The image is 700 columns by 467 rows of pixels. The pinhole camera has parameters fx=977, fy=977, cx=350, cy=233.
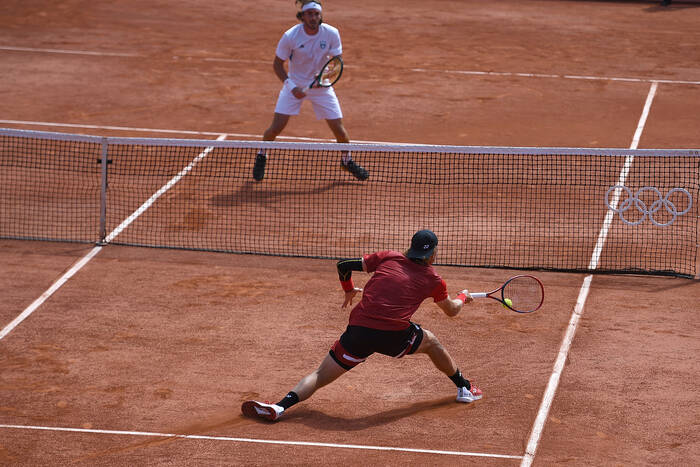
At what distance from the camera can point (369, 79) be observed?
1759cm

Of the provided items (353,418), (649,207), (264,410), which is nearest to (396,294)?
(353,418)

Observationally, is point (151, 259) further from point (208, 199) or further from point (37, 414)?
point (37, 414)

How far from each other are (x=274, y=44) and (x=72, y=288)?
10.9 metres

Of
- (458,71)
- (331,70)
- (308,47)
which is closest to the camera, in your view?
(308,47)

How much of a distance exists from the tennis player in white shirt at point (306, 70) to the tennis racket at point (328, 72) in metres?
0.07

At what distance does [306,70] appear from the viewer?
1257cm

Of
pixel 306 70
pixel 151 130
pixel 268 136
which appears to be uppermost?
pixel 306 70

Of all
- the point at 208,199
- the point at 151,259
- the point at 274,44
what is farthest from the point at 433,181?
the point at 274,44

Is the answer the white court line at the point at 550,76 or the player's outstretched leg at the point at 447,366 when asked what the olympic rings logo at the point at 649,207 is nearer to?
the player's outstretched leg at the point at 447,366

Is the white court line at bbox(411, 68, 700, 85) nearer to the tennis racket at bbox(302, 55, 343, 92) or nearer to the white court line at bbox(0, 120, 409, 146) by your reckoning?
the white court line at bbox(0, 120, 409, 146)

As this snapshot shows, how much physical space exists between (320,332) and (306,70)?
181 inches

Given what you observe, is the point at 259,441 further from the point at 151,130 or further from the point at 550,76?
the point at 550,76

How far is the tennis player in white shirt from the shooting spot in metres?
12.3

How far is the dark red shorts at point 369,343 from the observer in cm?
736
